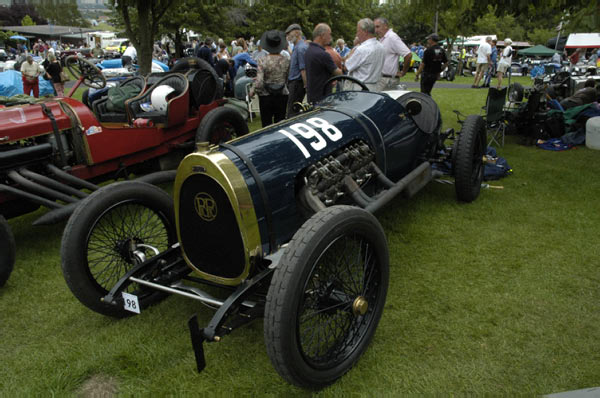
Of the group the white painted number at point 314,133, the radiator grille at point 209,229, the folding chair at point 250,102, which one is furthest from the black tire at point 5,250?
the folding chair at point 250,102

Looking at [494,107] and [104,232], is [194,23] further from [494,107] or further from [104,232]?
[104,232]

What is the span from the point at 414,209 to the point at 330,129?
1904mm

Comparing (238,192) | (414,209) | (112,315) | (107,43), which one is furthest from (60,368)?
(107,43)

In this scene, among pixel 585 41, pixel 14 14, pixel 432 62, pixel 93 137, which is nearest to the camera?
pixel 93 137

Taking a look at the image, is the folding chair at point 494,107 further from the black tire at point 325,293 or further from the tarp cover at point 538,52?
the tarp cover at point 538,52

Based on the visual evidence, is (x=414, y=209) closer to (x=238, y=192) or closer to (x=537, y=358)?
(x=537, y=358)

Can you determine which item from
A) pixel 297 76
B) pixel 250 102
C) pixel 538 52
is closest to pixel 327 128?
pixel 297 76

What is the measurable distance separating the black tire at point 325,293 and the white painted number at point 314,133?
747 mm

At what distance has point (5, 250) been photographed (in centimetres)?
321

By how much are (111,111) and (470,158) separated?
423 cm

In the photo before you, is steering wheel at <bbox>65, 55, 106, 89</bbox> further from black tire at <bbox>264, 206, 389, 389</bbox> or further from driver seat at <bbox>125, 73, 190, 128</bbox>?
black tire at <bbox>264, 206, 389, 389</bbox>

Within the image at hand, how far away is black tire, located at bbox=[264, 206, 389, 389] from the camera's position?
1946 mm

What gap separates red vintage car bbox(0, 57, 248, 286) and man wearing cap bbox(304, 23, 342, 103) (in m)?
1.05

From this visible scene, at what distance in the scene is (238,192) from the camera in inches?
92.7
